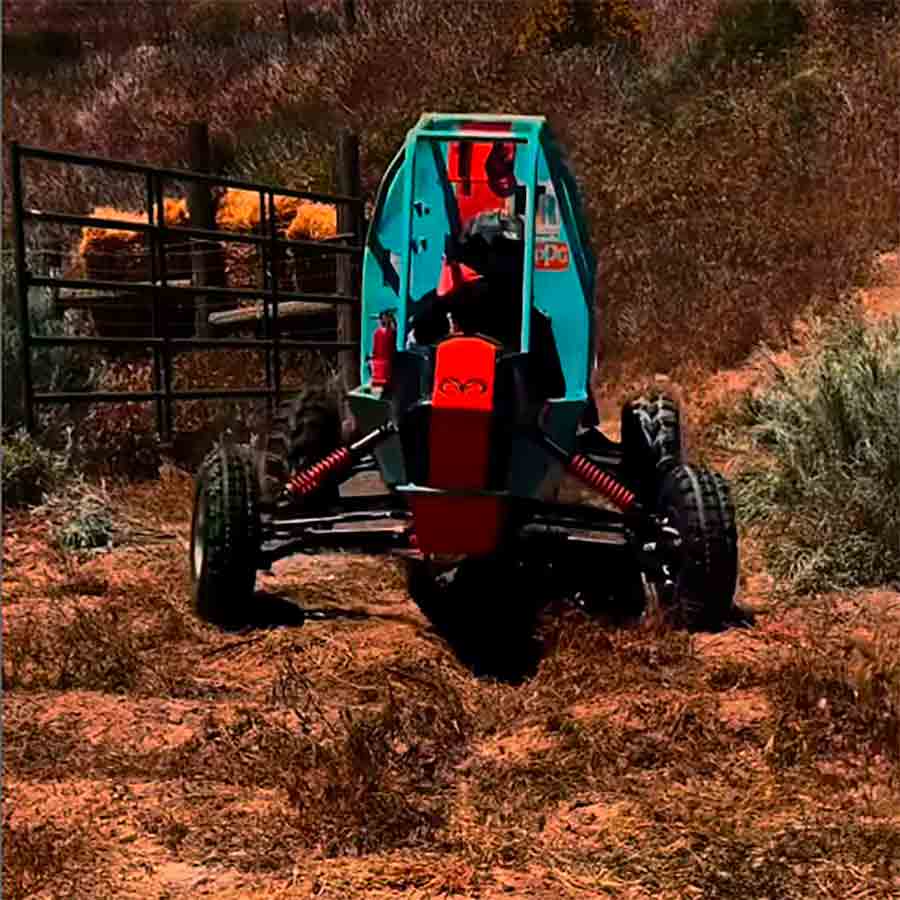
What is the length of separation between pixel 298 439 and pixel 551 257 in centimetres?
128

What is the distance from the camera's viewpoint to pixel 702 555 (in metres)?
4.88

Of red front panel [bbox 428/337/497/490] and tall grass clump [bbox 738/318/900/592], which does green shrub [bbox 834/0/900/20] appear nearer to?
tall grass clump [bbox 738/318/900/592]

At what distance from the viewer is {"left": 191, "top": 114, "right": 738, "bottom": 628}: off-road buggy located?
478 cm

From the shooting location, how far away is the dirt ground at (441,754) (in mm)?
3305

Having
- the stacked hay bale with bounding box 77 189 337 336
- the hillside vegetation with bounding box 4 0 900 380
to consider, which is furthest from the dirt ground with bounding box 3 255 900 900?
the stacked hay bale with bounding box 77 189 337 336

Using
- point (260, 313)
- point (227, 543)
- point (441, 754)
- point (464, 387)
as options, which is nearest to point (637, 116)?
point (260, 313)

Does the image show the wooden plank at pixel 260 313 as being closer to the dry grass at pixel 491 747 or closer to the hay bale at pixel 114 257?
the hay bale at pixel 114 257

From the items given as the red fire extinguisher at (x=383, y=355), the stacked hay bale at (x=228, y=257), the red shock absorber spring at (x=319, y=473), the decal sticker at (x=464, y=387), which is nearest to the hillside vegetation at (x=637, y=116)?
the stacked hay bale at (x=228, y=257)

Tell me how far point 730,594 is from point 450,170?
7.43 feet

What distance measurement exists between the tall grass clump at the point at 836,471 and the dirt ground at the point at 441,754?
18 cm

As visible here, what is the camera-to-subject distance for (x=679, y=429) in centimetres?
585

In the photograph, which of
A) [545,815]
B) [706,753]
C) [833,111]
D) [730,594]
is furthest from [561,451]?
[833,111]

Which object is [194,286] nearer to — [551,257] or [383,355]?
[551,257]

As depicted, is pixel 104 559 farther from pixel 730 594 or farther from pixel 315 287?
pixel 315 287
